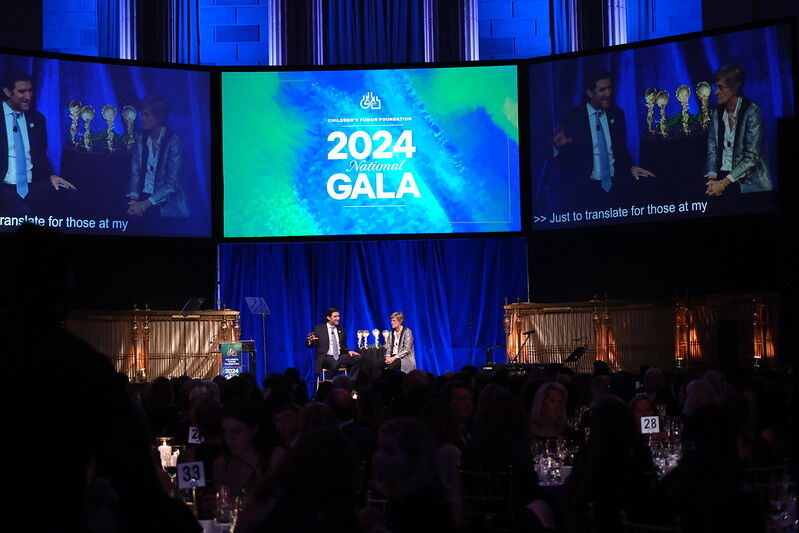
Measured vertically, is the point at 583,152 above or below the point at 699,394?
above

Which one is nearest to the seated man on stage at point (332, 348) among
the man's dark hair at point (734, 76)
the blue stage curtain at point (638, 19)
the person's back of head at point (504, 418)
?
the man's dark hair at point (734, 76)

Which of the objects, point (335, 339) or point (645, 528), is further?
point (335, 339)

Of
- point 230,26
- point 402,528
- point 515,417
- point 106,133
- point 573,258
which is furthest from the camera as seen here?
point 230,26

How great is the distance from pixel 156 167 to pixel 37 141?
6.14 ft

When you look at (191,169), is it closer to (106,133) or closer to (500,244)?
(106,133)

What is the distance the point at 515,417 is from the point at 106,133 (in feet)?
45.9

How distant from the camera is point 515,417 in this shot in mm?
5848

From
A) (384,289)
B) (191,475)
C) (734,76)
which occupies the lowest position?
(191,475)

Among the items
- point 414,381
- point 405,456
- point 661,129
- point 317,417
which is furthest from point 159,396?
point 661,129

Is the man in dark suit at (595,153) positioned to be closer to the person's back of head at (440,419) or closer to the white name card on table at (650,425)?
the white name card on table at (650,425)

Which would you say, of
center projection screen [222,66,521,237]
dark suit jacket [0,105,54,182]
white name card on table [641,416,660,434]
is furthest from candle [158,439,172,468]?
center projection screen [222,66,521,237]

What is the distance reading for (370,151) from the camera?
19203mm

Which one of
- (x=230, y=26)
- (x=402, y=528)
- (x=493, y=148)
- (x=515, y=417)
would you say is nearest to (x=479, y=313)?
(x=493, y=148)

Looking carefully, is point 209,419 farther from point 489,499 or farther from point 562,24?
point 562,24
